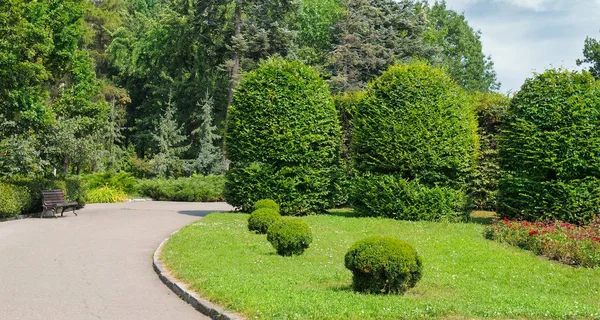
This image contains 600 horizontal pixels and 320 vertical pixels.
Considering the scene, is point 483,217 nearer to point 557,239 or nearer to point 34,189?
point 557,239

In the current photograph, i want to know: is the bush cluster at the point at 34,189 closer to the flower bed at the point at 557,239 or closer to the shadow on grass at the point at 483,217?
the shadow on grass at the point at 483,217

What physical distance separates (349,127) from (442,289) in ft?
53.4

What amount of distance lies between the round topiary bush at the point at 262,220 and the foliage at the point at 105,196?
19.6 m

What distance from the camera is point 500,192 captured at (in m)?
18.1

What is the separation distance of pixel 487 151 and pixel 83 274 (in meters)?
15.6

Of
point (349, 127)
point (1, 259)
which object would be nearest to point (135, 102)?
point (349, 127)

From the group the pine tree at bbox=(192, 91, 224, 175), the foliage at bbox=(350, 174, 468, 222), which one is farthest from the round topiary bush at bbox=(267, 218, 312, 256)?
the pine tree at bbox=(192, 91, 224, 175)

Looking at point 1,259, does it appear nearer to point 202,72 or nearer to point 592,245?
point 592,245

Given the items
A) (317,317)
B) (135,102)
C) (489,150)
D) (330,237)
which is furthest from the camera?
(135,102)

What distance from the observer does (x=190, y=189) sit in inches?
1389

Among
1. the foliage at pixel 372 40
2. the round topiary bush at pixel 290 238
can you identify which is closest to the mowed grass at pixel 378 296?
the round topiary bush at pixel 290 238

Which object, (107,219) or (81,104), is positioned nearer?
(107,219)

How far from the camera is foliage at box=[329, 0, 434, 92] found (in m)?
41.5

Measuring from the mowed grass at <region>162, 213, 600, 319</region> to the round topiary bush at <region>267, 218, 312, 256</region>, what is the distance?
31 centimetres
